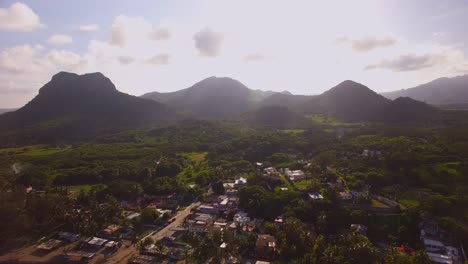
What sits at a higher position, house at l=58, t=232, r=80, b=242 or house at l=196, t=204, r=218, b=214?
house at l=196, t=204, r=218, b=214

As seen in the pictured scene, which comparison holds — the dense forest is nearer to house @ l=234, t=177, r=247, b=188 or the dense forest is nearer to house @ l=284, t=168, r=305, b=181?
house @ l=234, t=177, r=247, b=188

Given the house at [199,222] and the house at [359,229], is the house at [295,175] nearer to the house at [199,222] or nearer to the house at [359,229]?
the house at [359,229]

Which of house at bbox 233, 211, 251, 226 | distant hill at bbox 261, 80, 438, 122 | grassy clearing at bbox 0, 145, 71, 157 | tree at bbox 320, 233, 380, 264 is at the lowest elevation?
house at bbox 233, 211, 251, 226

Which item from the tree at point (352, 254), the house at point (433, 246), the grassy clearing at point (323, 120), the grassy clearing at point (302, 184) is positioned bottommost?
the house at point (433, 246)

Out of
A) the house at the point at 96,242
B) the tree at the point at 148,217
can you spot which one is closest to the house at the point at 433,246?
the tree at the point at 148,217

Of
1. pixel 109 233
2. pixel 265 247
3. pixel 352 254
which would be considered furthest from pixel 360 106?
pixel 109 233

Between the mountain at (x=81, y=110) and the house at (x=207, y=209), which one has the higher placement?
the mountain at (x=81, y=110)

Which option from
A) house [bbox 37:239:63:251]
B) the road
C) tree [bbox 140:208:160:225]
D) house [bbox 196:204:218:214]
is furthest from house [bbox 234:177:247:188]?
house [bbox 37:239:63:251]

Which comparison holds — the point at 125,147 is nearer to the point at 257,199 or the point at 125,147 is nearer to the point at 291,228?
the point at 257,199
